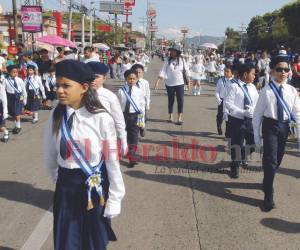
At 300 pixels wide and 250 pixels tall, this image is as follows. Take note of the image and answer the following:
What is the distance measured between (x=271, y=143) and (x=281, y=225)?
37.1 inches

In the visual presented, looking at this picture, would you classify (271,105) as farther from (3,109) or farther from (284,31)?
(284,31)

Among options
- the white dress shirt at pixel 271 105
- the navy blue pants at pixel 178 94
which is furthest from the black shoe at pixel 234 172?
the navy blue pants at pixel 178 94

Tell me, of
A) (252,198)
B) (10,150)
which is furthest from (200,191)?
(10,150)

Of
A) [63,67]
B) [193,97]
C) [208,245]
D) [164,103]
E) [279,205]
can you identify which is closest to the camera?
[63,67]

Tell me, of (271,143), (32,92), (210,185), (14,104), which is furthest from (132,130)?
(32,92)

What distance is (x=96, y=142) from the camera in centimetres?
275

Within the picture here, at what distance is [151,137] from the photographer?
8.73m

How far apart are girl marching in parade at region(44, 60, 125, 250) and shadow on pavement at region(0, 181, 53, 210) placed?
216 centimetres

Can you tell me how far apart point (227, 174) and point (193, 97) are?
9981 millimetres

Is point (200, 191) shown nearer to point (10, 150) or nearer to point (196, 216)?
point (196, 216)

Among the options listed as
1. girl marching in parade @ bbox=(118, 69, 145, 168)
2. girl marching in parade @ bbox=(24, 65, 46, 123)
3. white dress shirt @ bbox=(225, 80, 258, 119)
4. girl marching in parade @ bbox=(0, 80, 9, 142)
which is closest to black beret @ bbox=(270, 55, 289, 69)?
white dress shirt @ bbox=(225, 80, 258, 119)

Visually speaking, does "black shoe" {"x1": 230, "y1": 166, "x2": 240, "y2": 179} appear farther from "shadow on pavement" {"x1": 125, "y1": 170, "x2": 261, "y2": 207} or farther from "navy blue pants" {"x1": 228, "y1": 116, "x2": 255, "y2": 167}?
"shadow on pavement" {"x1": 125, "y1": 170, "x2": 261, "y2": 207}

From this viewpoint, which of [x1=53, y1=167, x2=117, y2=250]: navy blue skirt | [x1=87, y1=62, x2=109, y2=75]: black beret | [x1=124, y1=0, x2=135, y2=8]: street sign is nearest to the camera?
[x1=53, y1=167, x2=117, y2=250]: navy blue skirt

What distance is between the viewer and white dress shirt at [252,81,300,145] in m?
4.74
